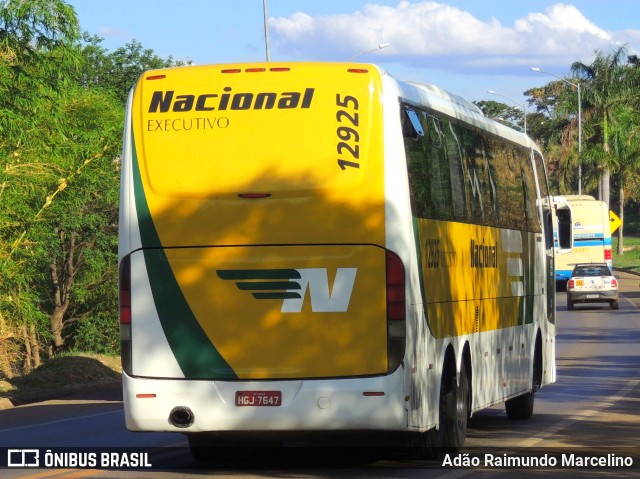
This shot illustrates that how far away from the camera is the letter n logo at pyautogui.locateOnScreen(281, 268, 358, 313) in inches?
440

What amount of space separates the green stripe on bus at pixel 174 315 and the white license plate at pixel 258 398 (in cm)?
18

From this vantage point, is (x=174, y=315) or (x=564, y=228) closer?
(x=174, y=315)

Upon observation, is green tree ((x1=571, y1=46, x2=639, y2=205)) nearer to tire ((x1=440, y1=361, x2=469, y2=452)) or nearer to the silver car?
the silver car

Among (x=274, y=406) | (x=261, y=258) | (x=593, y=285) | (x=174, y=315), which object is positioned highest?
(x=261, y=258)

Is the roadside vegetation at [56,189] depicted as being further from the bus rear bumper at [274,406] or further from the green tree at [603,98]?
the green tree at [603,98]

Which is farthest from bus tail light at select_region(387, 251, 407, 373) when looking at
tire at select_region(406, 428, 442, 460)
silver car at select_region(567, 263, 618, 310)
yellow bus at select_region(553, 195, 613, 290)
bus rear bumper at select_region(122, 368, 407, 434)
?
yellow bus at select_region(553, 195, 613, 290)

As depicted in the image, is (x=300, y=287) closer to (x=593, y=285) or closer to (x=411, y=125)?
(x=411, y=125)

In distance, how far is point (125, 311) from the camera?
38.0 ft

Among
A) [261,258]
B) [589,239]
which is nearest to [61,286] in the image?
[589,239]

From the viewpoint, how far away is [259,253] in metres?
11.3

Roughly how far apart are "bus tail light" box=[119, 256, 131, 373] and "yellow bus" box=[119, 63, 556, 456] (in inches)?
0.6

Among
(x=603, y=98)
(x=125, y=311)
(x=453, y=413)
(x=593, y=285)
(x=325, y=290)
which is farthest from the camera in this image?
(x=603, y=98)

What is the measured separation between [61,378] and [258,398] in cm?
1300

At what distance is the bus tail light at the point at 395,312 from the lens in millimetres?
11070
